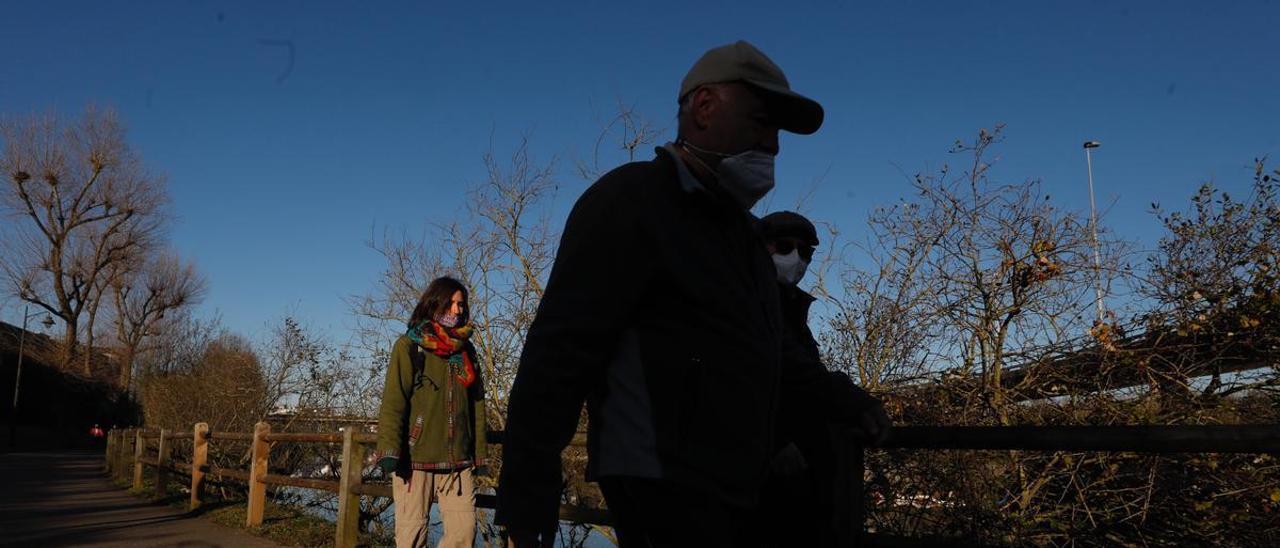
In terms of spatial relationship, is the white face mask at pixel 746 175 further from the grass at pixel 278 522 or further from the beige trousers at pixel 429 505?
the grass at pixel 278 522

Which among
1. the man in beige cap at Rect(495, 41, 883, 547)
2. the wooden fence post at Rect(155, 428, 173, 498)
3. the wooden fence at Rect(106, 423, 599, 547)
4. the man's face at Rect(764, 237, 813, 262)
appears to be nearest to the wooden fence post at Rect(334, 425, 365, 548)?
the wooden fence at Rect(106, 423, 599, 547)

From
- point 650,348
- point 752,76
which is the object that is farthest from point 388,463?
point 752,76

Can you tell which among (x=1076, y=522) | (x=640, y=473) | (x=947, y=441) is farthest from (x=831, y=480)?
(x=1076, y=522)

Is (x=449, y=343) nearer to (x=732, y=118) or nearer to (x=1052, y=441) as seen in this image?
(x=1052, y=441)

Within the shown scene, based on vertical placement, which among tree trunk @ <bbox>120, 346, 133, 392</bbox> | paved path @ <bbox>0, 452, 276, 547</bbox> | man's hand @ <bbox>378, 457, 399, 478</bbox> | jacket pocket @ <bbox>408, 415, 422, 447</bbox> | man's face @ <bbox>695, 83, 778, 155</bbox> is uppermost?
tree trunk @ <bbox>120, 346, 133, 392</bbox>

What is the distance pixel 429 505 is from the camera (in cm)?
515

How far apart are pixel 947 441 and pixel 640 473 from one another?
1462 millimetres

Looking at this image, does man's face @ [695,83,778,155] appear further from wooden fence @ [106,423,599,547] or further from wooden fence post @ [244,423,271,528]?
wooden fence post @ [244,423,271,528]

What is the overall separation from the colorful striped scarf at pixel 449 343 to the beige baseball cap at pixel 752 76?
355cm

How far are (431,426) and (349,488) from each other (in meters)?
1.68

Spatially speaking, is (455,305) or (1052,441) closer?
(1052,441)

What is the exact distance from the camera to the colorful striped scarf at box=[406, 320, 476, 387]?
5164mm

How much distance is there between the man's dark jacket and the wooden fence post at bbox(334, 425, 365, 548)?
16.9ft

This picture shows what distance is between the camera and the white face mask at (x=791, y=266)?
3.77m
